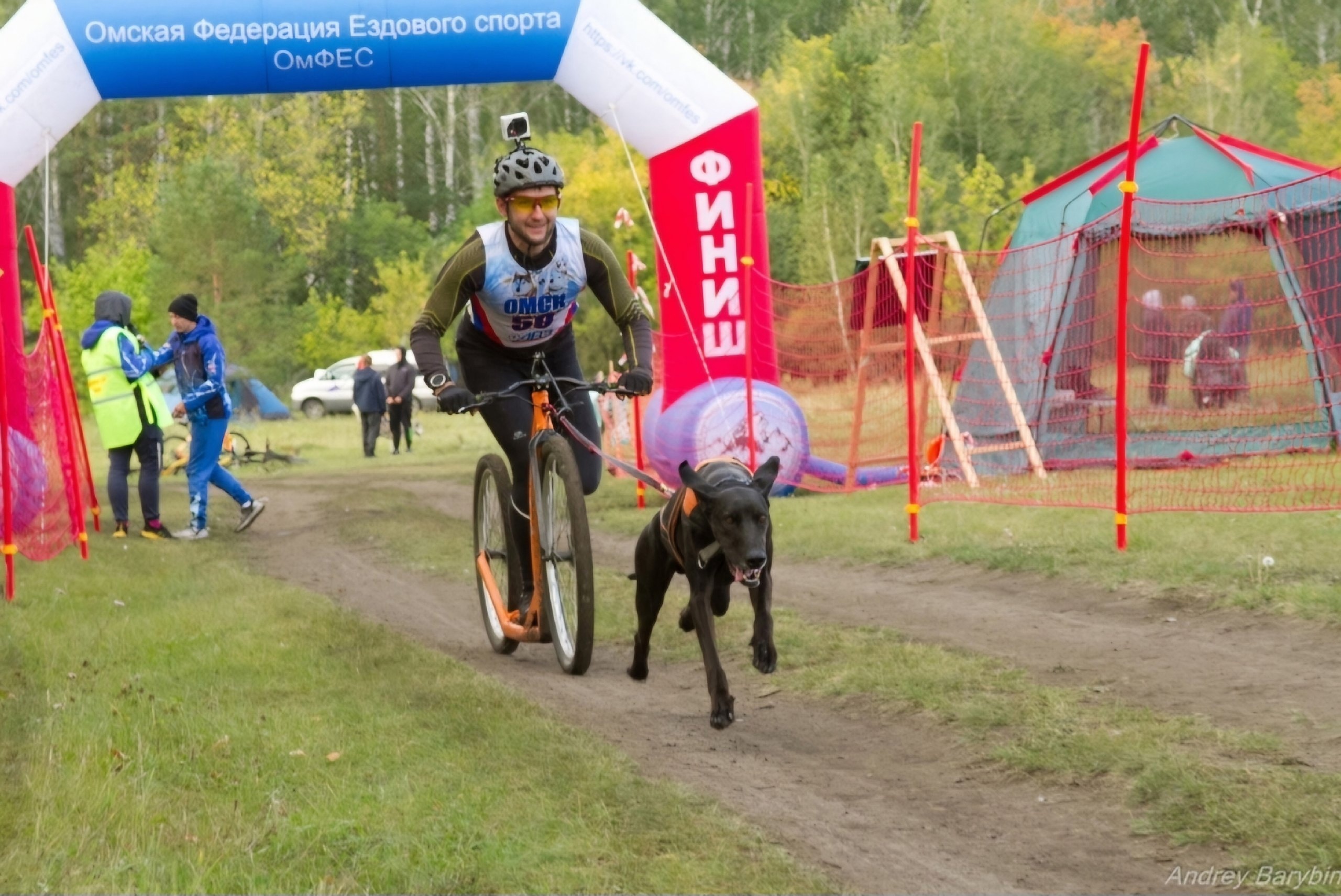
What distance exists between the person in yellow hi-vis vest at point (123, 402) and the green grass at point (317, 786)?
206 inches

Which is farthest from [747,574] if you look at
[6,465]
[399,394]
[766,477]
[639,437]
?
[399,394]

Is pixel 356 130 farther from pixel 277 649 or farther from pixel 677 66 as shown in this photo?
pixel 277 649

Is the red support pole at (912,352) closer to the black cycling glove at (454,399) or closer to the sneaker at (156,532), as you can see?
the black cycling glove at (454,399)

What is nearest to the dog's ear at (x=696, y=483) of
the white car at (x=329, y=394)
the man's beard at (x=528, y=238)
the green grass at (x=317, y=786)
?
the green grass at (x=317, y=786)

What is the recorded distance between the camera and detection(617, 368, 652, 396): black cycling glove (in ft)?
20.0

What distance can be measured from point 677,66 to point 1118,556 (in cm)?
633

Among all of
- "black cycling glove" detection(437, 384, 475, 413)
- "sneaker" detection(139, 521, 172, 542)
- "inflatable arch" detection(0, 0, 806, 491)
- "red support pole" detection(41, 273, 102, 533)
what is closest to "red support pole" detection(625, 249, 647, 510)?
"inflatable arch" detection(0, 0, 806, 491)

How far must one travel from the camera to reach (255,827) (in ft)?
14.0

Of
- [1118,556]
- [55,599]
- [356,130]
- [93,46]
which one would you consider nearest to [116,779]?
[55,599]

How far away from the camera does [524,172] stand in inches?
234

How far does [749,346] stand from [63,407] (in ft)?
17.6

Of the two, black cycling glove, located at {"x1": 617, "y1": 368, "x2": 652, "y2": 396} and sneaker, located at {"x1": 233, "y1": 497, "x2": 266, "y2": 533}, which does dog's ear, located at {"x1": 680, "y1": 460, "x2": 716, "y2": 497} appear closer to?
black cycling glove, located at {"x1": 617, "y1": 368, "x2": 652, "y2": 396}

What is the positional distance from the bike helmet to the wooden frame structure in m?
6.93

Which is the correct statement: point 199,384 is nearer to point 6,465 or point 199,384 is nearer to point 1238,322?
point 6,465
